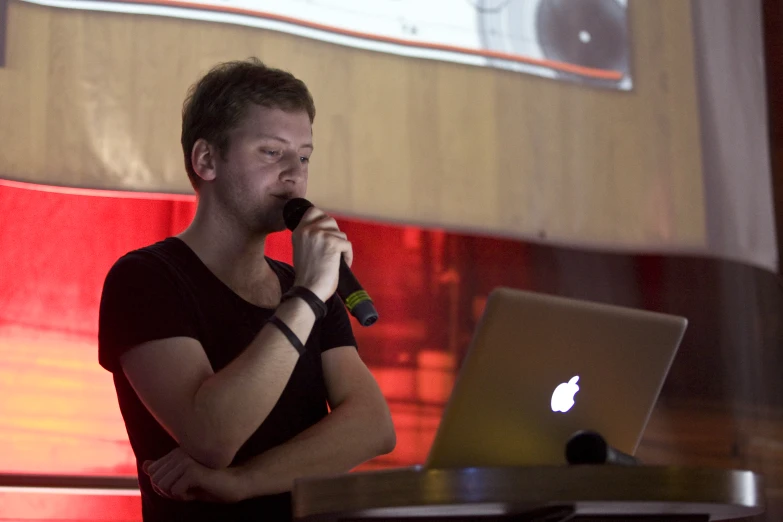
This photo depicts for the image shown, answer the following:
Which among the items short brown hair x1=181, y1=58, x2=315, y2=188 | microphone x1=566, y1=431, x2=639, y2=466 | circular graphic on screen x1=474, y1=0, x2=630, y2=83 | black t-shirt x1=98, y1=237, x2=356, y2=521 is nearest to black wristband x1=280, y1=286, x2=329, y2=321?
black t-shirt x1=98, y1=237, x2=356, y2=521

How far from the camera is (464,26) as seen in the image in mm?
2787

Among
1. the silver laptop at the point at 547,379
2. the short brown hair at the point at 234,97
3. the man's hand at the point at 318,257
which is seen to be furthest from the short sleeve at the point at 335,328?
the silver laptop at the point at 547,379

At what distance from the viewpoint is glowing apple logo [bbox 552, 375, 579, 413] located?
1191 mm

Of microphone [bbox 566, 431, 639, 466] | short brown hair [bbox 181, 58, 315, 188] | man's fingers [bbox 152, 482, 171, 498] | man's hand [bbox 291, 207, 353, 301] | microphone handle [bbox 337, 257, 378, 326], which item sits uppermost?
short brown hair [bbox 181, 58, 315, 188]

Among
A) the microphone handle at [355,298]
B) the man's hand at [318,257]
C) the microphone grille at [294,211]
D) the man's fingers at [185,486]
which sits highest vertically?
the microphone grille at [294,211]

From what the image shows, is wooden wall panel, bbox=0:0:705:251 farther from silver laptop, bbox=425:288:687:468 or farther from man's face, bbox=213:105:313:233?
silver laptop, bbox=425:288:687:468

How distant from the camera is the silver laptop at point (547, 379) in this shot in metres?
1.12

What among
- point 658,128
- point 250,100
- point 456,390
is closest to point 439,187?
point 658,128

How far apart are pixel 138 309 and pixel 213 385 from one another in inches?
8.0

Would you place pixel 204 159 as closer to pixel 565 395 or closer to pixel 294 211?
pixel 294 211

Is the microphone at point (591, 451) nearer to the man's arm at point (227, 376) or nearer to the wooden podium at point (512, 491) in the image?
the wooden podium at point (512, 491)

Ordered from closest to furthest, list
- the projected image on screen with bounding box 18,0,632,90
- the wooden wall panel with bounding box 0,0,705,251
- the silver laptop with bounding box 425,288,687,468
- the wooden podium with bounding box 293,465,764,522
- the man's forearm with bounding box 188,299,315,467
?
the wooden podium with bounding box 293,465,764,522, the silver laptop with bounding box 425,288,687,468, the man's forearm with bounding box 188,299,315,467, the wooden wall panel with bounding box 0,0,705,251, the projected image on screen with bounding box 18,0,632,90

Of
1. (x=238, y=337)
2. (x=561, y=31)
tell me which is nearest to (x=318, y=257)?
(x=238, y=337)

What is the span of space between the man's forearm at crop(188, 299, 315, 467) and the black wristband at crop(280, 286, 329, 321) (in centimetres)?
6
